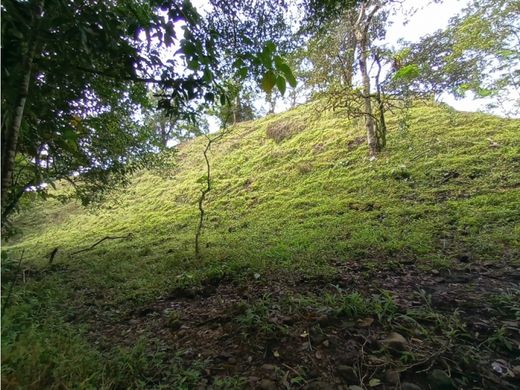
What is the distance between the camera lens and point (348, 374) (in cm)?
202

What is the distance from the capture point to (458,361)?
2.03 metres

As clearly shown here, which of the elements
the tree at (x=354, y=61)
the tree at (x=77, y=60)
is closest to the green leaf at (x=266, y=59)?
the tree at (x=77, y=60)

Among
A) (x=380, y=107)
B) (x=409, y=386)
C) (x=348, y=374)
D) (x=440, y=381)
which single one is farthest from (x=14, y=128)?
(x=380, y=107)

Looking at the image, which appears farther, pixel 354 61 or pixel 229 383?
pixel 354 61

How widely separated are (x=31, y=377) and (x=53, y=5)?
2.21 meters

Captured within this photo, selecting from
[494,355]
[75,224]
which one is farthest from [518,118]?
[75,224]

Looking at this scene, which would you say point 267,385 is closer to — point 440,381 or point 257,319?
point 257,319

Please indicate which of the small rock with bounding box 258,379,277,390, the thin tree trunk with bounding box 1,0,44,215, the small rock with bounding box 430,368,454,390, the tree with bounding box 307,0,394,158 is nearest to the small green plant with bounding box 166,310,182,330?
the small rock with bounding box 258,379,277,390

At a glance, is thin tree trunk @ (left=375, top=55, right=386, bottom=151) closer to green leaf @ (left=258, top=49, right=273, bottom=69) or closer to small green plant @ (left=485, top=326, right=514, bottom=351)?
small green plant @ (left=485, top=326, right=514, bottom=351)

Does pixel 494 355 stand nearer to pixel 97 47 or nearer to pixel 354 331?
pixel 354 331

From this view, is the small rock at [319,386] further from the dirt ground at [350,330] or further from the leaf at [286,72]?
the leaf at [286,72]

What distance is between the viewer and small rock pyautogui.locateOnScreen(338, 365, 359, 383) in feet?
6.51

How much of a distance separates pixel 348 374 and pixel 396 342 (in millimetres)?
454

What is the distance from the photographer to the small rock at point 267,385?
1.96 m
